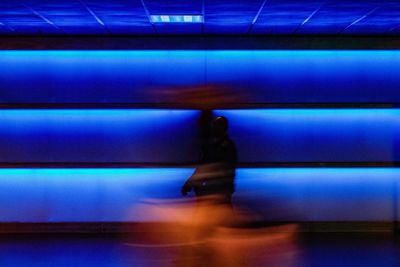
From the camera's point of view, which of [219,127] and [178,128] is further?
[178,128]

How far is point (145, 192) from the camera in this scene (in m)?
10.2

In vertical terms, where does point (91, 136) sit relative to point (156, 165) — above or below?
above

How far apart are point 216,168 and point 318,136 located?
356cm

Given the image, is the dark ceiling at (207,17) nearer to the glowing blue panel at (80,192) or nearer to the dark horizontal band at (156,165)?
the dark horizontal band at (156,165)

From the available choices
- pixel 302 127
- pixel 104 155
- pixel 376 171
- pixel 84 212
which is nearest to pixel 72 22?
pixel 104 155

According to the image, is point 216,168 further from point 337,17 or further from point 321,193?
point 321,193

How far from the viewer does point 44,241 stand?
9438 millimetres

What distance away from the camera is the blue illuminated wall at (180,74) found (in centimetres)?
1009

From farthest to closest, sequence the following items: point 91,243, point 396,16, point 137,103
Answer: point 137,103 < point 91,243 < point 396,16

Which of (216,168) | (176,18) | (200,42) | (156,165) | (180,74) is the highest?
(176,18)

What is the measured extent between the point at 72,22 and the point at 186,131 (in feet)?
8.05

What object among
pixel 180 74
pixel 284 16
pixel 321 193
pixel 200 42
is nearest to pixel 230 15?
pixel 284 16

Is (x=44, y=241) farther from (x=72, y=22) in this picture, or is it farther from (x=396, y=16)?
(x=396, y=16)

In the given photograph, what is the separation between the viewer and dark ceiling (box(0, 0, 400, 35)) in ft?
25.8
